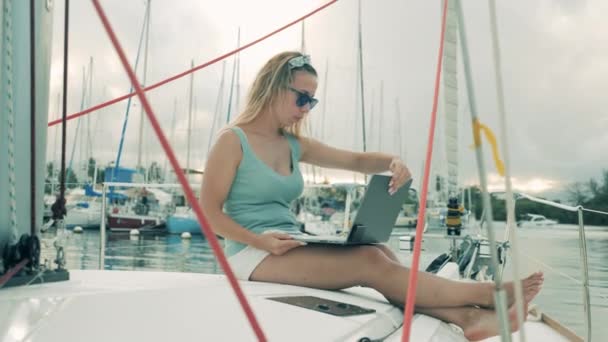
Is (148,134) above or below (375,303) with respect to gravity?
above

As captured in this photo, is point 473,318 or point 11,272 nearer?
point 11,272

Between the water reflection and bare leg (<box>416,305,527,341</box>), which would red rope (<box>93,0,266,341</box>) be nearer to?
the water reflection

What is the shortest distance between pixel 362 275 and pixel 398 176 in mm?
367

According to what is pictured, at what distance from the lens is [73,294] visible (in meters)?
1.13

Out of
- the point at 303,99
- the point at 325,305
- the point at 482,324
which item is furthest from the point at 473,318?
the point at 303,99

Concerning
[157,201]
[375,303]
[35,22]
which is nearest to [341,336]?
[375,303]

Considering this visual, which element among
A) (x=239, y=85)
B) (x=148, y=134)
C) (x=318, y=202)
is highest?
(x=239, y=85)

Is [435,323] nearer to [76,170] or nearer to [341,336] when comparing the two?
[341,336]

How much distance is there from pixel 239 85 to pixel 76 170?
20.6 feet

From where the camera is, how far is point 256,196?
1.94 m

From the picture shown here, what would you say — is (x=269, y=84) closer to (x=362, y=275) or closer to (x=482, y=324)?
(x=362, y=275)

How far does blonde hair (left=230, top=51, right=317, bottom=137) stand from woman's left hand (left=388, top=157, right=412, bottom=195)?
466mm

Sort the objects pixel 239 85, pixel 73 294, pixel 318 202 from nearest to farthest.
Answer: pixel 73 294, pixel 239 85, pixel 318 202

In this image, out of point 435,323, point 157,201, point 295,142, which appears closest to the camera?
point 435,323
